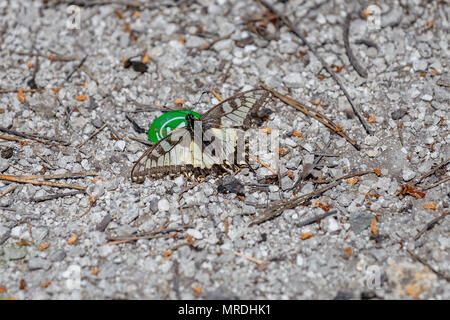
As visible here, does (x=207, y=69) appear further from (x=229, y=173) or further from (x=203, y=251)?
(x=203, y=251)

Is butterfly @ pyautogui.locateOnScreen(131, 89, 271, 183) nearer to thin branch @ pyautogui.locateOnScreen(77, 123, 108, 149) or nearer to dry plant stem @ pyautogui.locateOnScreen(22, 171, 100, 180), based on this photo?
dry plant stem @ pyautogui.locateOnScreen(22, 171, 100, 180)

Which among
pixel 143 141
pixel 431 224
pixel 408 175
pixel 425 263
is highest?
pixel 143 141

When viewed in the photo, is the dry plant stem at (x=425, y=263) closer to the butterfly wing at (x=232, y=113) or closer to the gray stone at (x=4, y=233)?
the butterfly wing at (x=232, y=113)

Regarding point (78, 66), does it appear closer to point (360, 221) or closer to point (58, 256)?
point (58, 256)

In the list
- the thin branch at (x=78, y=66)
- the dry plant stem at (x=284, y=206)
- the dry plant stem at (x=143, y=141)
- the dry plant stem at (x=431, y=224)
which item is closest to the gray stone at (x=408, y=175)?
the dry plant stem at (x=431, y=224)

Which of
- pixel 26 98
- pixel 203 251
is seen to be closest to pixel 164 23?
pixel 26 98

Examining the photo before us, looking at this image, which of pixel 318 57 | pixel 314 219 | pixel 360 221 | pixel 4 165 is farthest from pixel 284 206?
pixel 4 165

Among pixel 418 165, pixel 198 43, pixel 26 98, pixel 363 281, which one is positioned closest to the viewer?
pixel 363 281
